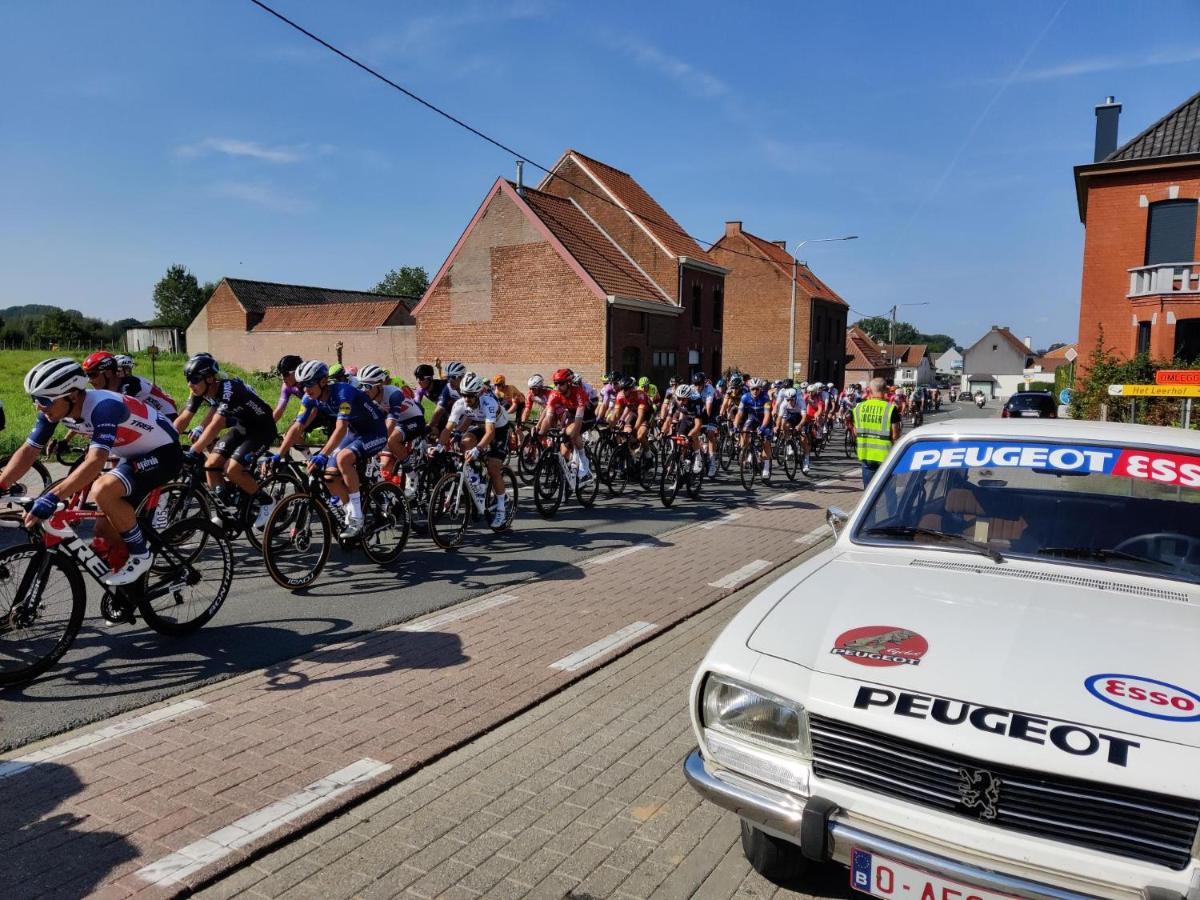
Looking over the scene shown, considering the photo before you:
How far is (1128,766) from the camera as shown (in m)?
2.09

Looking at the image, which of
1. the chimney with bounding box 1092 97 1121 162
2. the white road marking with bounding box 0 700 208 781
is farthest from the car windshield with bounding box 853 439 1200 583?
the chimney with bounding box 1092 97 1121 162

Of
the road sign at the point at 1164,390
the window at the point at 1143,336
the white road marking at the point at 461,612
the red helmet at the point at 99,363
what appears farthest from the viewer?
the window at the point at 1143,336

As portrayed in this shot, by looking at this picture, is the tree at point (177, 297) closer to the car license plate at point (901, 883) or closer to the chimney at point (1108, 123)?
the chimney at point (1108, 123)

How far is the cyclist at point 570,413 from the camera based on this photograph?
1089 centimetres

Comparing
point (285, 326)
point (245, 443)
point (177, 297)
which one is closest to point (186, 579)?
point (245, 443)

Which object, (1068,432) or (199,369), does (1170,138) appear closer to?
(1068,432)

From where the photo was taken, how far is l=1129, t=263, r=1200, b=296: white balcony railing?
2708 cm

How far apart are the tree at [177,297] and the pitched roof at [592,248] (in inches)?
3527

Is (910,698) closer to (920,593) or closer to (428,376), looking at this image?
(920,593)

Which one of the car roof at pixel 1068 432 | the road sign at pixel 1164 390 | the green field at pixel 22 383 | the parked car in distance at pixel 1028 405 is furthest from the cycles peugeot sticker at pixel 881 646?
the parked car in distance at pixel 1028 405

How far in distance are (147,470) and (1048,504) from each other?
550 centimetres

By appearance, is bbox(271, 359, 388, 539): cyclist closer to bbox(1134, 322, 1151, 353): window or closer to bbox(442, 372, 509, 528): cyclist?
bbox(442, 372, 509, 528): cyclist

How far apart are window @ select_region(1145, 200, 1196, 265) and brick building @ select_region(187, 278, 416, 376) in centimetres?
3504

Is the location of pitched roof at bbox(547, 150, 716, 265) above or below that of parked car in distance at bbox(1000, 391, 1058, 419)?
above
